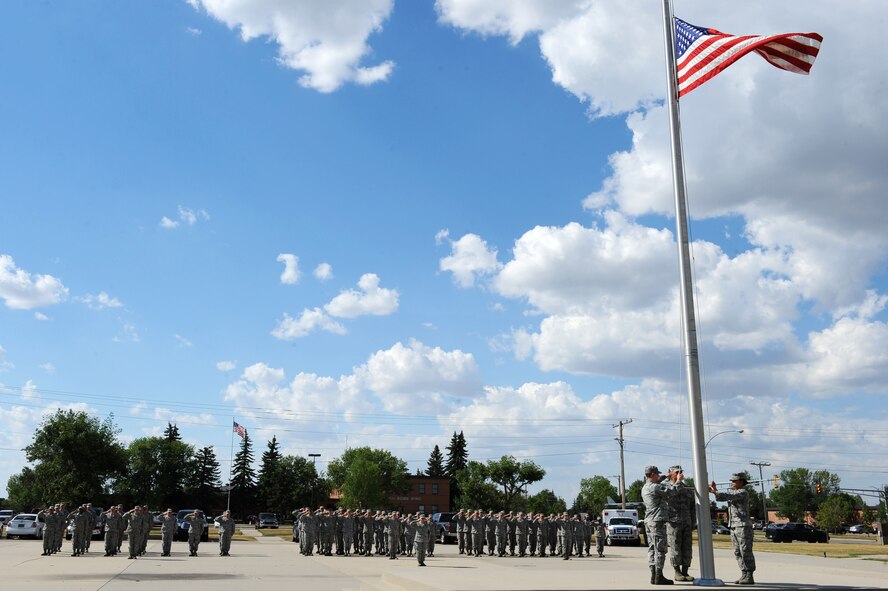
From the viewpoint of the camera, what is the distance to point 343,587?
15.8 m

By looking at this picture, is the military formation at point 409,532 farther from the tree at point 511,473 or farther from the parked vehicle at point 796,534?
the tree at point 511,473

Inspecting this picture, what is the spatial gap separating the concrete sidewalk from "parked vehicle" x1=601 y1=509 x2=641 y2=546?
752 inches

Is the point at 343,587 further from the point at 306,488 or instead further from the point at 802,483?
the point at 802,483

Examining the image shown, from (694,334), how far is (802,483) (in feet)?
496

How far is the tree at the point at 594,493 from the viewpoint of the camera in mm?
134625

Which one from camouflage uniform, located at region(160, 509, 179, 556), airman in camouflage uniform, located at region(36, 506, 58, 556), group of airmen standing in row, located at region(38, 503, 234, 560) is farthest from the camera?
camouflage uniform, located at region(160, 509, 179, 556)

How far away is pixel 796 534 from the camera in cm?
5581

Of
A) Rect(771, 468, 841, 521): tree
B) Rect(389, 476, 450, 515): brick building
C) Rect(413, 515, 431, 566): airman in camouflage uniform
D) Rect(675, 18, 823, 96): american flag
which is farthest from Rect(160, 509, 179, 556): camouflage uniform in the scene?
Rect(771, 468, 841, 521): tree

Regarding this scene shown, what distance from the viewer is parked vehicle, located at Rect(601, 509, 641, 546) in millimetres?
40906

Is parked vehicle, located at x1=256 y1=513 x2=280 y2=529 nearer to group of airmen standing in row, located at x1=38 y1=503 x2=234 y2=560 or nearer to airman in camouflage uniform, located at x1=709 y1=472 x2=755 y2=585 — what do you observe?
group of airmen standing in row, located at x1=38 y1=503 x2=234 y2=560

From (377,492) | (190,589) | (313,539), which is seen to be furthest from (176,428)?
(190,589)

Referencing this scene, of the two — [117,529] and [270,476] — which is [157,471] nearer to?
[270,476]

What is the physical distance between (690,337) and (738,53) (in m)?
5.05

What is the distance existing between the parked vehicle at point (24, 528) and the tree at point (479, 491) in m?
67.9
